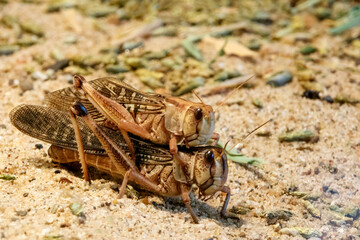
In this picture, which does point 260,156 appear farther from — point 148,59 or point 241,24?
point 241,24

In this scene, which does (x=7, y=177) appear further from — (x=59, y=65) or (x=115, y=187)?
(x=59, y=65)

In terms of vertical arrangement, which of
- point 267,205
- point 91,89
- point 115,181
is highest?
point 91,89

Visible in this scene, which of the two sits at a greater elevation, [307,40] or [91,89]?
[91,89]

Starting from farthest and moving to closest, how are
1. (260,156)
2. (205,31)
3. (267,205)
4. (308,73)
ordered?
(205,31), (308,73), (260,156), (267,205)

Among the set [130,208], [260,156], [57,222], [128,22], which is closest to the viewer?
[57,222]

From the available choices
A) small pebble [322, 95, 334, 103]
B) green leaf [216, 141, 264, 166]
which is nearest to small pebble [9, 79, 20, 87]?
green leaf [216, 141, 264, 166]

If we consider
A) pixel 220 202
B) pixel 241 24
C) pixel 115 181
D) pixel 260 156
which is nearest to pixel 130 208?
pixel 115 181
